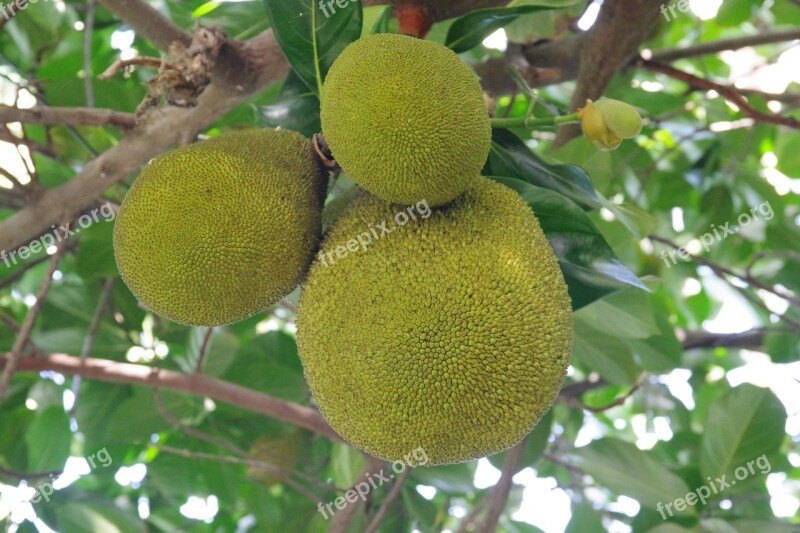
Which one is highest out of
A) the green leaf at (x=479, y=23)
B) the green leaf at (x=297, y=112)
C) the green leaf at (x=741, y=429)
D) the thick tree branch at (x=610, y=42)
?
the green leaf at (x=479, y=23)

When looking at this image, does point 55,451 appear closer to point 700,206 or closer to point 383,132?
point 383,132

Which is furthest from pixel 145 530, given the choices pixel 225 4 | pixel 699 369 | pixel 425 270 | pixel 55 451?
pixel 699 369

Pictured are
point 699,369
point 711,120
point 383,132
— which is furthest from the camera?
point 699,369

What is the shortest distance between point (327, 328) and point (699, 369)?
1901 mm

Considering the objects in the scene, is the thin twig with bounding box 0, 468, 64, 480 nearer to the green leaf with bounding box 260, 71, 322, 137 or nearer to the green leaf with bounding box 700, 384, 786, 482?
the green leaf with bounding box 260, 71, 322, 137

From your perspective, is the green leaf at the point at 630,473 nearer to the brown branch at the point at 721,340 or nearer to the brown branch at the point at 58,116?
the brown branch at the point at 721,340

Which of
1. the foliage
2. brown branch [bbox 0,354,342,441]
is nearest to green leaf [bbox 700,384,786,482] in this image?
the foliage

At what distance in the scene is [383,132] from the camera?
69 centimetres

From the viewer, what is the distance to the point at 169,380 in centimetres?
138

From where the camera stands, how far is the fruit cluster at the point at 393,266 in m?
0.69

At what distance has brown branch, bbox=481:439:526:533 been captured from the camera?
1349 mm

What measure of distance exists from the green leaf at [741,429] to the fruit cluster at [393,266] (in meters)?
0.91

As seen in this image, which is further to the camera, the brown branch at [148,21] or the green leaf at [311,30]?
the brown branch at [148,21]

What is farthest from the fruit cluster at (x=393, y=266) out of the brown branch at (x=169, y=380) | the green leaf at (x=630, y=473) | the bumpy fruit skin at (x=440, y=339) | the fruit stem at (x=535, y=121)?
the green leaf at (x=630, y=473)
